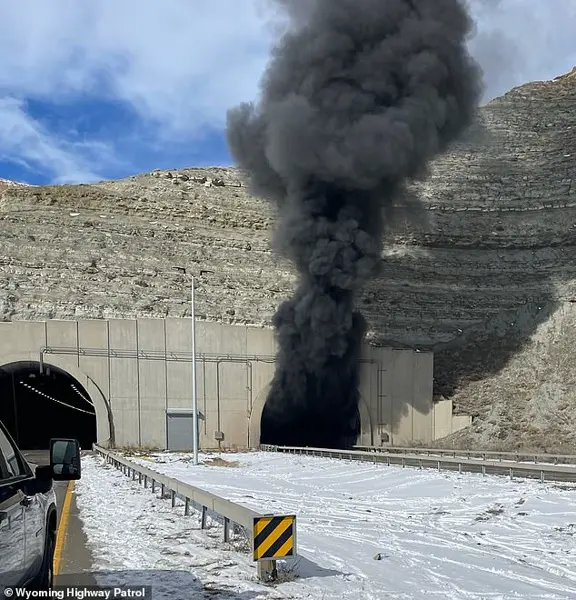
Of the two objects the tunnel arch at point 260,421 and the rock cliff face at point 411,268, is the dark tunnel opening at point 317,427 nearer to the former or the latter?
the tunnel arch at point 260,421

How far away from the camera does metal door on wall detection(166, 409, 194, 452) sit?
34.1 metres

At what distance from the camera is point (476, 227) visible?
54281mm

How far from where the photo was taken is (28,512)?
4566 millimetres

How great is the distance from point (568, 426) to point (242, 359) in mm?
15653

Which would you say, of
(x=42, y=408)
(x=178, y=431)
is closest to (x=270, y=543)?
(x=178, y=431)

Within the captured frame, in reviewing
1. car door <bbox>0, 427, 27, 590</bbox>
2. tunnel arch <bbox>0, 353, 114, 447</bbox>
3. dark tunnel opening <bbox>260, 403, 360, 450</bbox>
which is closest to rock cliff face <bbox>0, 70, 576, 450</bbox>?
dark tunnel opening <bbox>260, 403, 360, 450</bbox>

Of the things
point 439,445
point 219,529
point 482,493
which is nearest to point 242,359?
point 439,445

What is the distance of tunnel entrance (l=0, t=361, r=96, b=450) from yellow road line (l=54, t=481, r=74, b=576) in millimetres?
22769

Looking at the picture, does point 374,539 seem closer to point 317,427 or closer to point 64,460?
point 64,460

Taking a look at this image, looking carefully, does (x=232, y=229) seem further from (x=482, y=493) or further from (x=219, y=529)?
(x=219, y=529)

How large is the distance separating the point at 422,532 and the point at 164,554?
12.7ft

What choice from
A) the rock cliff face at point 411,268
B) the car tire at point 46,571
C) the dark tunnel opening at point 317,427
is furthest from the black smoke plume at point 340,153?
the car tire at point 46,571

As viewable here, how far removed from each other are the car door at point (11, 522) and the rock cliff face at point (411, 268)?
30.1 m

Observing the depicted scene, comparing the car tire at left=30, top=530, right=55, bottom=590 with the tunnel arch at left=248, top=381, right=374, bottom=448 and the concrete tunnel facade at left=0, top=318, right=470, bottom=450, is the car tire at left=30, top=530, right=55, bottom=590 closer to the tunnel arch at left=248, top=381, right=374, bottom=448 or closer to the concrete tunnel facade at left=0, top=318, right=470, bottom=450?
the concrete tunnel facade at left=0, top=318, right=470, bottom=450
